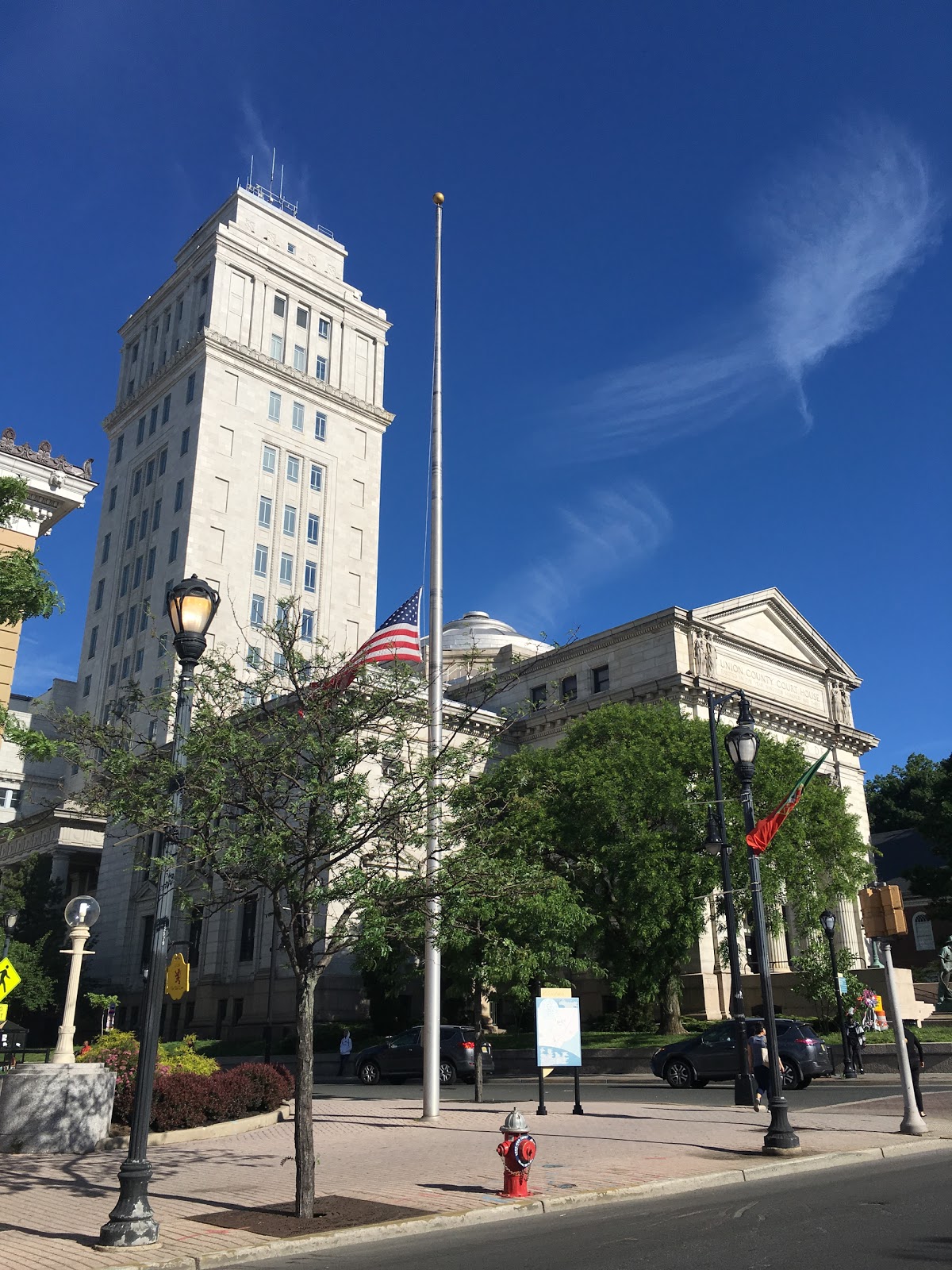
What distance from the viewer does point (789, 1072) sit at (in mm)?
26406

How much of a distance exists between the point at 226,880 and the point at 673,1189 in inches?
260

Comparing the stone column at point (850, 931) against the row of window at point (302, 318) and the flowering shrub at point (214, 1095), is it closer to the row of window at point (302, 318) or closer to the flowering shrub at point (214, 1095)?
the flowering shrub at point (214, 1095)

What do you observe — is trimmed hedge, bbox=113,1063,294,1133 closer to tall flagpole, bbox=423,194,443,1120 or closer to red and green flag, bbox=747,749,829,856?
tall flagpole, bbox=423,194,443,1120

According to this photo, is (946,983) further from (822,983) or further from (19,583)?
(19,583)

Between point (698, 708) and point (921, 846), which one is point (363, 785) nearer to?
point (698, 708)

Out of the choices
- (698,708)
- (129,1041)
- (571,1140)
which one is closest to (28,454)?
(129,1041)

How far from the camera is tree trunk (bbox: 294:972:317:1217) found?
10977 millimetres

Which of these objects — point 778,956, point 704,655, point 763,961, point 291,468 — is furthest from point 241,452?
point 763,961

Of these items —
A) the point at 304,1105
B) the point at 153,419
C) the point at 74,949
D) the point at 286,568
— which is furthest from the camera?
the point at 153,419

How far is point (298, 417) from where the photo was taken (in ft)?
Result: 259

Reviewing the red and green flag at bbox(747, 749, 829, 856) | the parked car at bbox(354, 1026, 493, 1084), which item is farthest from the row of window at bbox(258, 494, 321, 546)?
the red and green flag at bbox(747, 749, 829, 856)

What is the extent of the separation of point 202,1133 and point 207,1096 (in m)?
0.66

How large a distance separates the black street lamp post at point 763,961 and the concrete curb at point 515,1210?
1.61ft

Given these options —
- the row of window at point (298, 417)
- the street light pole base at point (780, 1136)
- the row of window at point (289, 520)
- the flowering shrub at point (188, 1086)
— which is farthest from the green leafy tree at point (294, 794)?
the row of window at point (298, 417)
